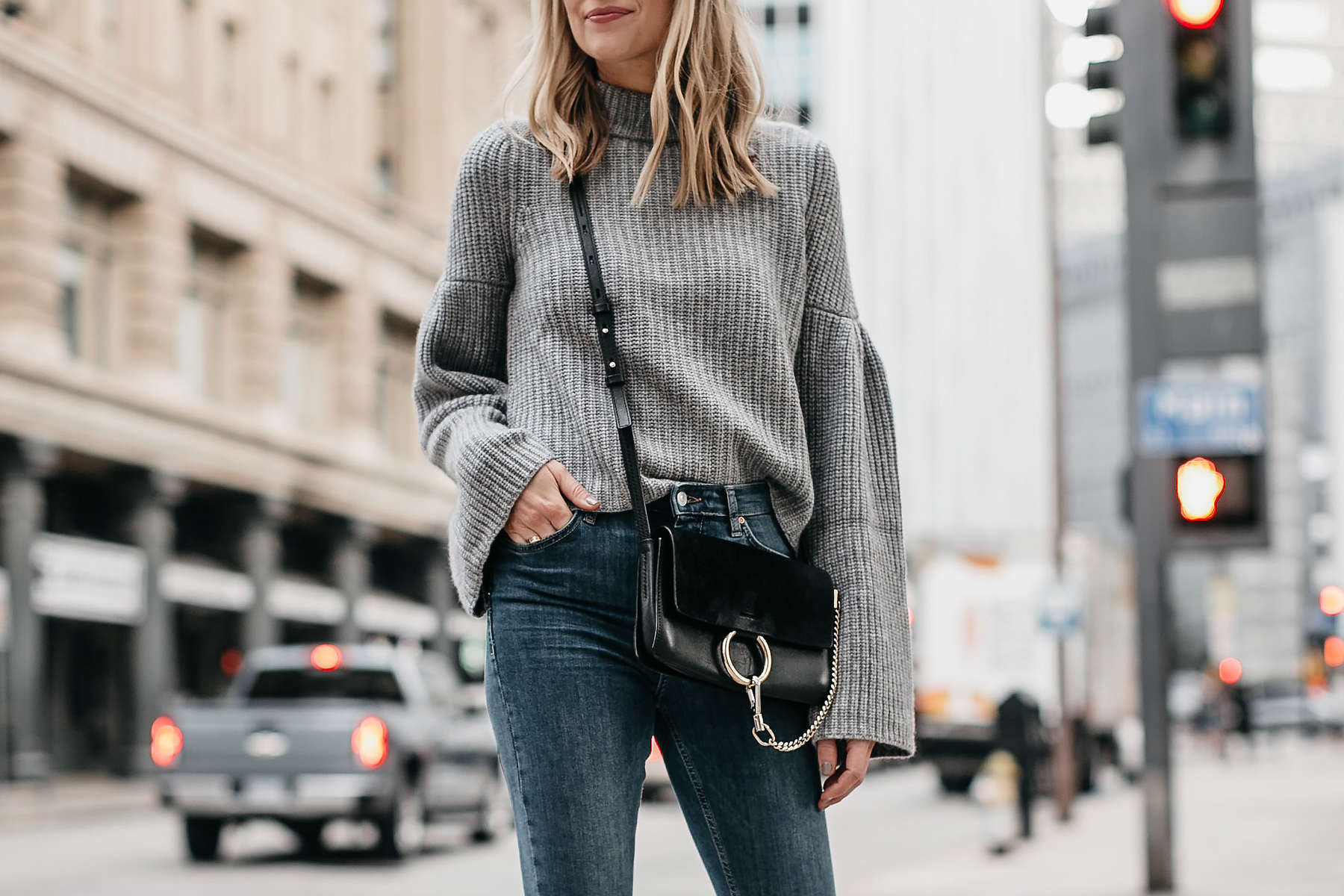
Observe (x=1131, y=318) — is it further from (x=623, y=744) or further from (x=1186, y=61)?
(x=623, y=744)

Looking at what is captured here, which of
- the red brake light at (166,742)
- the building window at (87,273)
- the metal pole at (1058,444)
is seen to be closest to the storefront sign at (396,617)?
the building window at (87,273)

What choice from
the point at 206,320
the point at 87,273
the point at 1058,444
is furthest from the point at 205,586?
the point at 1058,444

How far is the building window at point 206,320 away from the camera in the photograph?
2525cm

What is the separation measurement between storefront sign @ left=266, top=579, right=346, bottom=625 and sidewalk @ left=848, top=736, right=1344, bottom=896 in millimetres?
11906

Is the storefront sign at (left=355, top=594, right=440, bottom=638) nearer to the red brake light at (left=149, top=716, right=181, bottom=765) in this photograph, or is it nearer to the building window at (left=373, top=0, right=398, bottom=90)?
the building window at (left=373, top=0, right=398, bottom=90)

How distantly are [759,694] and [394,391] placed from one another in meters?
30.5

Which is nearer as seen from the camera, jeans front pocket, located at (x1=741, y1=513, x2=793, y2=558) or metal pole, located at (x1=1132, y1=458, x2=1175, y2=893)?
jeans front pocket, located at (x1=741, y1=513, x2=793, y2=558)

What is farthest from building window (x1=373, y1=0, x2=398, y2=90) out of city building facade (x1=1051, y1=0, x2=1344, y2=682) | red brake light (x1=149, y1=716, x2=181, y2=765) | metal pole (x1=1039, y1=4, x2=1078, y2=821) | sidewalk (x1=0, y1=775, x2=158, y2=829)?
city building facade (x1=1051, y1=0, x2=1344, y2=682)

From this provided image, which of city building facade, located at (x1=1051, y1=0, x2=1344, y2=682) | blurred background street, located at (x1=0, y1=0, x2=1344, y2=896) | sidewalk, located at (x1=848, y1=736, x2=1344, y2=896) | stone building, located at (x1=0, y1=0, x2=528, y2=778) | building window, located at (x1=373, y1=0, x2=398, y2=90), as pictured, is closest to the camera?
blurred background street, located at (x1=0, y1=0, x2=1344, y2=896)

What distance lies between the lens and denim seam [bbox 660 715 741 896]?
2.35 meters

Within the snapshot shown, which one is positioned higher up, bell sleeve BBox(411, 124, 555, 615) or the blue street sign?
the blue street sign

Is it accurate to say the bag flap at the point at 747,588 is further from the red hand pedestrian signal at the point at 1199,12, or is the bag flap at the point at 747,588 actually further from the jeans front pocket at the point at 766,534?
→ the red hand pedestrian signal at the point at 1199,12

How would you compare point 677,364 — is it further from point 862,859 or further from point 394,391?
point 394,391

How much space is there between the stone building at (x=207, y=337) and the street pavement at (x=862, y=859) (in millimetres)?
4020
